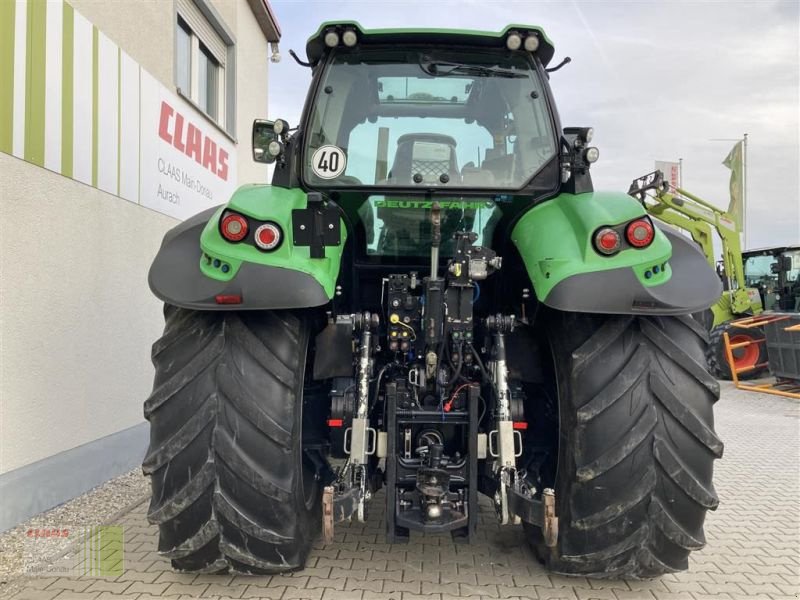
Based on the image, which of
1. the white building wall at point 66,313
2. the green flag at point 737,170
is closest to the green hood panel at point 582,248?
the white building wall at point 66,313

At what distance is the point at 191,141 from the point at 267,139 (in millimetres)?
4059

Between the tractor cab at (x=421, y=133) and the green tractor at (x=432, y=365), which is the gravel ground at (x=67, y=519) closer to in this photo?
the green tractor at (x=432, y=365)

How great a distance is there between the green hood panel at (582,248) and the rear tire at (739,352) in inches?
389

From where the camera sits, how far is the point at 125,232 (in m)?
5.01

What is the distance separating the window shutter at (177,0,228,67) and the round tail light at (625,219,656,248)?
6.02m

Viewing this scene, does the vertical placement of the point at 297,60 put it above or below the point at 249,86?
below

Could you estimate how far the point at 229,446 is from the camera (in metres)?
2.50

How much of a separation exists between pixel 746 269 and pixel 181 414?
46.0ft

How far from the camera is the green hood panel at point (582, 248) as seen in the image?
249 centimetres

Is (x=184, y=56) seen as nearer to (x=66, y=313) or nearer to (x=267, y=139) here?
(x=66, y=313)

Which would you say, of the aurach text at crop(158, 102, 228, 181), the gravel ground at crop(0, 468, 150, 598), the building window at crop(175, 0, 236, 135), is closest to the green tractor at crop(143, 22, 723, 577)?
the gravel ground at crop(0, 468, 150, 598)

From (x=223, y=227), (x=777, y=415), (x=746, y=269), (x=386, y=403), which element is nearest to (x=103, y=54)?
(x=223, y=227)

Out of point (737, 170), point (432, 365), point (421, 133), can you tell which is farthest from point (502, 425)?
point (737, 170)

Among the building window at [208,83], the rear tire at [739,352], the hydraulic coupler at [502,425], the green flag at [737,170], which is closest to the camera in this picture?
the hydraulic coupler at [502,425]
